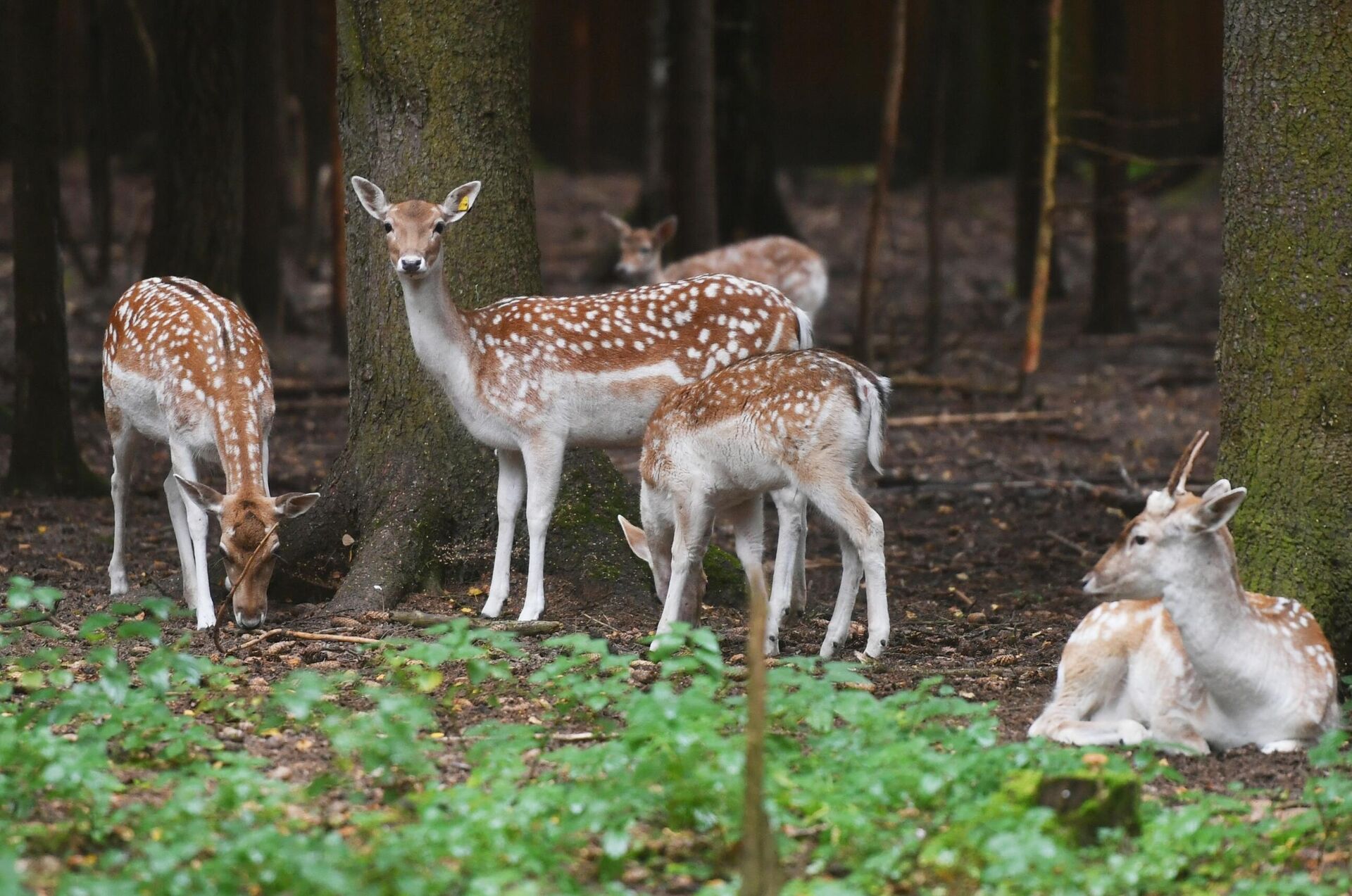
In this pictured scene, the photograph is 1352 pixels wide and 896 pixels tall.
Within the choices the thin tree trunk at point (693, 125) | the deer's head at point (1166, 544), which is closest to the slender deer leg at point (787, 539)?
the deer's head at point (1166, 544)

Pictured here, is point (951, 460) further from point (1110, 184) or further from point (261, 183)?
point (261, 183)

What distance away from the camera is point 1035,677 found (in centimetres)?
577

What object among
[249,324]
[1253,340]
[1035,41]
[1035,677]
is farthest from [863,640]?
[1035,41]

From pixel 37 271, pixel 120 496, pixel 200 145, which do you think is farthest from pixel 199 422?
pixel 200 145

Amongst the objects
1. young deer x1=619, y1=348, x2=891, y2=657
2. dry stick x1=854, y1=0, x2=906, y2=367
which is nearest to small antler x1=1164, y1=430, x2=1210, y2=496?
young deer x1=619, y1=348, x2=891, y2=657

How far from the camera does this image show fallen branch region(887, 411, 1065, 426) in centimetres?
1170

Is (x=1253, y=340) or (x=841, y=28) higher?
(x=841, y=28)

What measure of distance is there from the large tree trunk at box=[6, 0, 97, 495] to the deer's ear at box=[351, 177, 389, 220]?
3.13 meters

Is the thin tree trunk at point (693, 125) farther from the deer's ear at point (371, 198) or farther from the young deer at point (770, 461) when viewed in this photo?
the young deer at point (770, 461)

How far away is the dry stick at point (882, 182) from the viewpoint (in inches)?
498

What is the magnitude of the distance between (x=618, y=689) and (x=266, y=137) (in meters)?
11.1

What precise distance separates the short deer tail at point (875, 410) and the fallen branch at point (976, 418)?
18.0 feet

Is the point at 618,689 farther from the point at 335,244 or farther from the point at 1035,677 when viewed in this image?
the point at 335,244

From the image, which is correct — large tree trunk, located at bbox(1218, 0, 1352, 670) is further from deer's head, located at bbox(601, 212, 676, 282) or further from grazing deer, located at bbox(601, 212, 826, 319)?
deer's head, located at bbox(601, 212, 676, 282)
